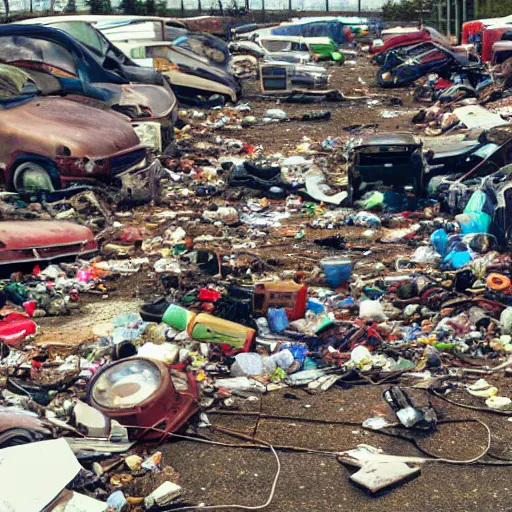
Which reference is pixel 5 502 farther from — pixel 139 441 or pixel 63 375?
pixel 63 375

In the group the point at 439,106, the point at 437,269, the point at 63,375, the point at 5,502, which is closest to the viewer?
the point at 5,502

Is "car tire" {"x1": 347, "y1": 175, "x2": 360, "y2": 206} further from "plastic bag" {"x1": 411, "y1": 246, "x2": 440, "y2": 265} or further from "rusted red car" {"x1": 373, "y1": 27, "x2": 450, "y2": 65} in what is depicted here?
"rusted red car" {"x1": 373, "y1": 27, "x2": 450, "y2": 65}

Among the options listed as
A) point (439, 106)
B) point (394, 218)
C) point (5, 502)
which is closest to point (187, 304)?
point (5, 502)

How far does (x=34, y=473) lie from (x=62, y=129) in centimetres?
656

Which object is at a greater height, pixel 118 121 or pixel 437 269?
pixel 118 121

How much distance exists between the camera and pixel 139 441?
17.4 ft

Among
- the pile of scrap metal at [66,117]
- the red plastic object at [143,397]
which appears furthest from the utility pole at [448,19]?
the red plastic object at [143,397]

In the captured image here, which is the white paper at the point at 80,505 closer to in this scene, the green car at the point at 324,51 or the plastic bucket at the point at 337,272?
the plastic bucket at the point at 337,272

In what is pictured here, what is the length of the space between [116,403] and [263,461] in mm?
918

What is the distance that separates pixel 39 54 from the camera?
43.0 feet

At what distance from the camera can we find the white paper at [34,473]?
4.43 meters

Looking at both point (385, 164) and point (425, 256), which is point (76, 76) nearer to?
point (385, 164)

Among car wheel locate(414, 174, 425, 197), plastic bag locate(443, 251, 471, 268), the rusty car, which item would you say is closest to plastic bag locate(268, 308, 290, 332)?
plastic bag locate(443, 251, 471, 268)

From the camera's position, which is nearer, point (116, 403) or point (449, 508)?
point (449, 508)
